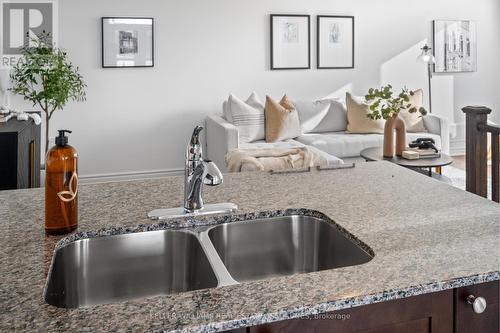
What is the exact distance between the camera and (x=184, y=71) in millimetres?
5535

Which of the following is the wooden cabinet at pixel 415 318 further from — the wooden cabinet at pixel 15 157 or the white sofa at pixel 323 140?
the white sofa at pixel 323 140

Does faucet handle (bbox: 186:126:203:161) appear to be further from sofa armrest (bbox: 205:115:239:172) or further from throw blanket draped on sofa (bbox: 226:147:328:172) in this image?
sofa armrest (bbox: 205:115:239:172)

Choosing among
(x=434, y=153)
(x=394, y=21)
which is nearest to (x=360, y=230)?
(x=434, y=153)

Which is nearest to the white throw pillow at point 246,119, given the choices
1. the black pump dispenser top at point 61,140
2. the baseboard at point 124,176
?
the baseboard at point 124,176

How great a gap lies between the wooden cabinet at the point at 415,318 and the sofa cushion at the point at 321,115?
459 cm

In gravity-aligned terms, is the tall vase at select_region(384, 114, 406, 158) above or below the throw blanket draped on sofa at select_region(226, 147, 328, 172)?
above

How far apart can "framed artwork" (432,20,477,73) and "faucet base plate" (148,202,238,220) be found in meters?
5.90

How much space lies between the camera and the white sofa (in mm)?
4762

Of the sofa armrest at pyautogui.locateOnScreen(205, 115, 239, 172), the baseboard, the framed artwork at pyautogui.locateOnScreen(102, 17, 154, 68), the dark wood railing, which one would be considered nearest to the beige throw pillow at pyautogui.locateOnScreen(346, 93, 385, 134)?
the sofa armrest at pyautogui.locateOnScreen(205, 115, 239, 172)

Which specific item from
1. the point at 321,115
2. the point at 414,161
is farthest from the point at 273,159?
the point at 321,115

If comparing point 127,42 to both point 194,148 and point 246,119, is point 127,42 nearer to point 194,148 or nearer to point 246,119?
point 246,119

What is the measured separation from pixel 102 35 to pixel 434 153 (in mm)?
3635

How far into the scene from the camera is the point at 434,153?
4211mm

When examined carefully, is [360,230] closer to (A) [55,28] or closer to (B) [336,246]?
(B) [336,246]
